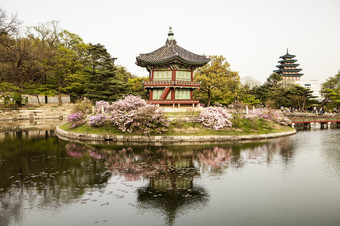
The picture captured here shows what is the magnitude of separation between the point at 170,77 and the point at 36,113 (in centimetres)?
3466

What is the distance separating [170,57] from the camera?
37.5m

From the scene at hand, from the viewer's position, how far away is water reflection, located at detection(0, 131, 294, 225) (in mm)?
11219

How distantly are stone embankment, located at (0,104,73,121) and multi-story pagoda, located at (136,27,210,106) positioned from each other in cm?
2431

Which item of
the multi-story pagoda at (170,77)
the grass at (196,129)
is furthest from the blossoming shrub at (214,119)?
the multi-story pagoda at (170,77)

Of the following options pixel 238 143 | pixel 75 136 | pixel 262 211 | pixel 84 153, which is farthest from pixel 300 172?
pixel 75 136

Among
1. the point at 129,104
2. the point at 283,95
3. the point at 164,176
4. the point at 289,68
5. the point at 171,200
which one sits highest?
the point at 289,68

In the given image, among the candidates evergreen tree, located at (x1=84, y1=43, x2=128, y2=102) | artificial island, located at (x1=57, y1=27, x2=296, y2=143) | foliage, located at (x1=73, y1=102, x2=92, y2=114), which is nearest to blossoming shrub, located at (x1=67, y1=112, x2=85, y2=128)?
artificial island, located at (x1=57, y1=27, x2=296, y2=143)

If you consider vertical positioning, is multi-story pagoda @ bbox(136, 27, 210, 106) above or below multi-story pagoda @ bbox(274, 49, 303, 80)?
below

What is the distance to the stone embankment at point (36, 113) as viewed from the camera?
51.5m

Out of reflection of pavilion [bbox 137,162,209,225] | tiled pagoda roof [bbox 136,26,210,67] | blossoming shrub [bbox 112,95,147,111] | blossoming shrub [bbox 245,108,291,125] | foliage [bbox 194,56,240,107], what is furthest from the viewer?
foliage [bbox 194,56,240,107]

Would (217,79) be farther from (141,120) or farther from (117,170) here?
(117,170)

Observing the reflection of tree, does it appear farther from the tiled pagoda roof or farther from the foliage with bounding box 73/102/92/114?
the tiled pagoda roof

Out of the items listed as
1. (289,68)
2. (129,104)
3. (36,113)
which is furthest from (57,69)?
(289,68)

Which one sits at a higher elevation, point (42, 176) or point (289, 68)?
point (289, 68)
